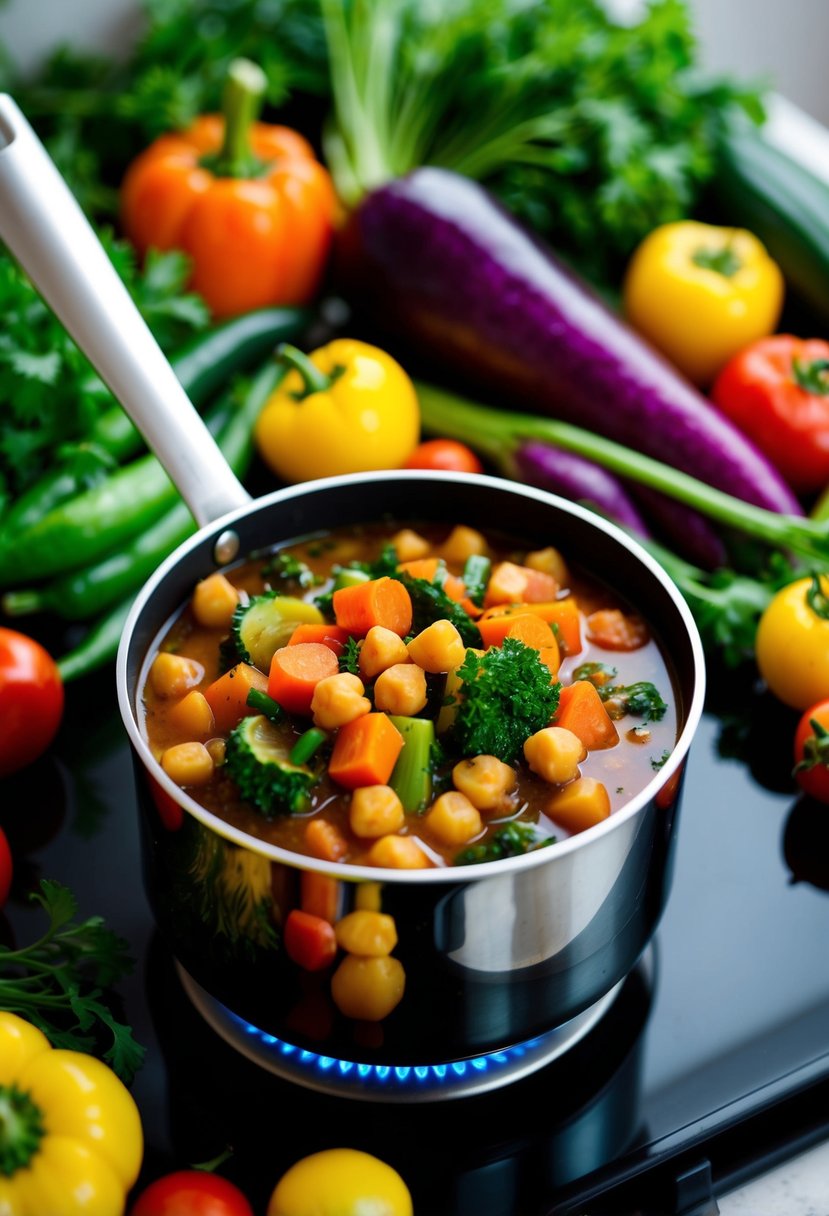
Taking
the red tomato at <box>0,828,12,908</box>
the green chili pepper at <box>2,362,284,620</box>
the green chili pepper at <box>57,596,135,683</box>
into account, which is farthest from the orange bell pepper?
the red tomato at <box>0,828,12,908</box>

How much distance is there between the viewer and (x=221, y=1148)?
4.46ft

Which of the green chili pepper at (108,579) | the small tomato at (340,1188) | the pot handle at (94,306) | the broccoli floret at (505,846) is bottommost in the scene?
the green chili pepper at (108,579)

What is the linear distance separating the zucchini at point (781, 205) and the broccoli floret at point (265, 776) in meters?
1.73

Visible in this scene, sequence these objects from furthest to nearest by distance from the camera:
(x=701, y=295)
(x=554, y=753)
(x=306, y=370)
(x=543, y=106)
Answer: (x=543, y=106), (x=701, y=295), (x=306, y=370), (x=554, y=753)

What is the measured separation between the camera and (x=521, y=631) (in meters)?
1.51

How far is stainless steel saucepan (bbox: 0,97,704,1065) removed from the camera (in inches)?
45.4

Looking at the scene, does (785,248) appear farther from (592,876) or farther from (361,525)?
(592,876)

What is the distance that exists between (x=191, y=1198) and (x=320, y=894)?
361 mm

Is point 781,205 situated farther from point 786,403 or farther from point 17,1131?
point 17,1131

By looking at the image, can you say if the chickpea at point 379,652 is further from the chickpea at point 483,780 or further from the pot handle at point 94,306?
the pot handle at point 94,306

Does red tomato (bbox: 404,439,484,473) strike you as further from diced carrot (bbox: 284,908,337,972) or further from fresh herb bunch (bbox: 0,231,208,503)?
diced carrot (bbox: 284,908,337,972)

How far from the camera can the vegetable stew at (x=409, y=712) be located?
4.29ft

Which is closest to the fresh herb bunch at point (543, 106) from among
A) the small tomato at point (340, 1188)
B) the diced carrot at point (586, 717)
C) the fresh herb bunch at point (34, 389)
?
the fresh herb bunch at point (34, 389)

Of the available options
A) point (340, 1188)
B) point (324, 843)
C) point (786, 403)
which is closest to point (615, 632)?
point (324, 843)
